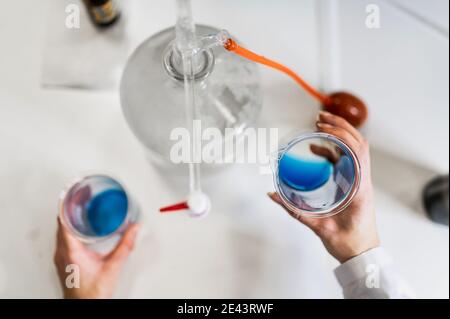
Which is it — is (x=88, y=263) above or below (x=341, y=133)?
below

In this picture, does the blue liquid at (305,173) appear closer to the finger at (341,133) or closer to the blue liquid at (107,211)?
the finger at (341,133)

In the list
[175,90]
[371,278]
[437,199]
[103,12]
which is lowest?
[371,278]

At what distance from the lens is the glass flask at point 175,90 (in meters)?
0.52

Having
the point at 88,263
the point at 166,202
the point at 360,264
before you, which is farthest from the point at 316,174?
the point at 88,263

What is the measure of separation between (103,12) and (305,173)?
1.27 feet

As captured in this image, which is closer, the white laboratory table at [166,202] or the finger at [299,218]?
the finger at [299,218]

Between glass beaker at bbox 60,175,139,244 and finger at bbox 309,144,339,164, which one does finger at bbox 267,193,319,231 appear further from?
glass beaker at bbox 60,175,139,244

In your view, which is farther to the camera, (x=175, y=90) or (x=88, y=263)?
(x=88, y=263)

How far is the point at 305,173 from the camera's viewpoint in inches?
23.3

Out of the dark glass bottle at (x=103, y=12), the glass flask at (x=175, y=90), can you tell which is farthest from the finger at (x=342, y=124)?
the dark glass bottle at (x=103, y=12)

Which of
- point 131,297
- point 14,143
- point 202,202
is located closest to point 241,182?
point 202,202

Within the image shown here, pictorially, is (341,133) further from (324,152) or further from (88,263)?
(88,263)

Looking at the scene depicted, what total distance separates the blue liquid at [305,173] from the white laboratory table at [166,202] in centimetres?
10
